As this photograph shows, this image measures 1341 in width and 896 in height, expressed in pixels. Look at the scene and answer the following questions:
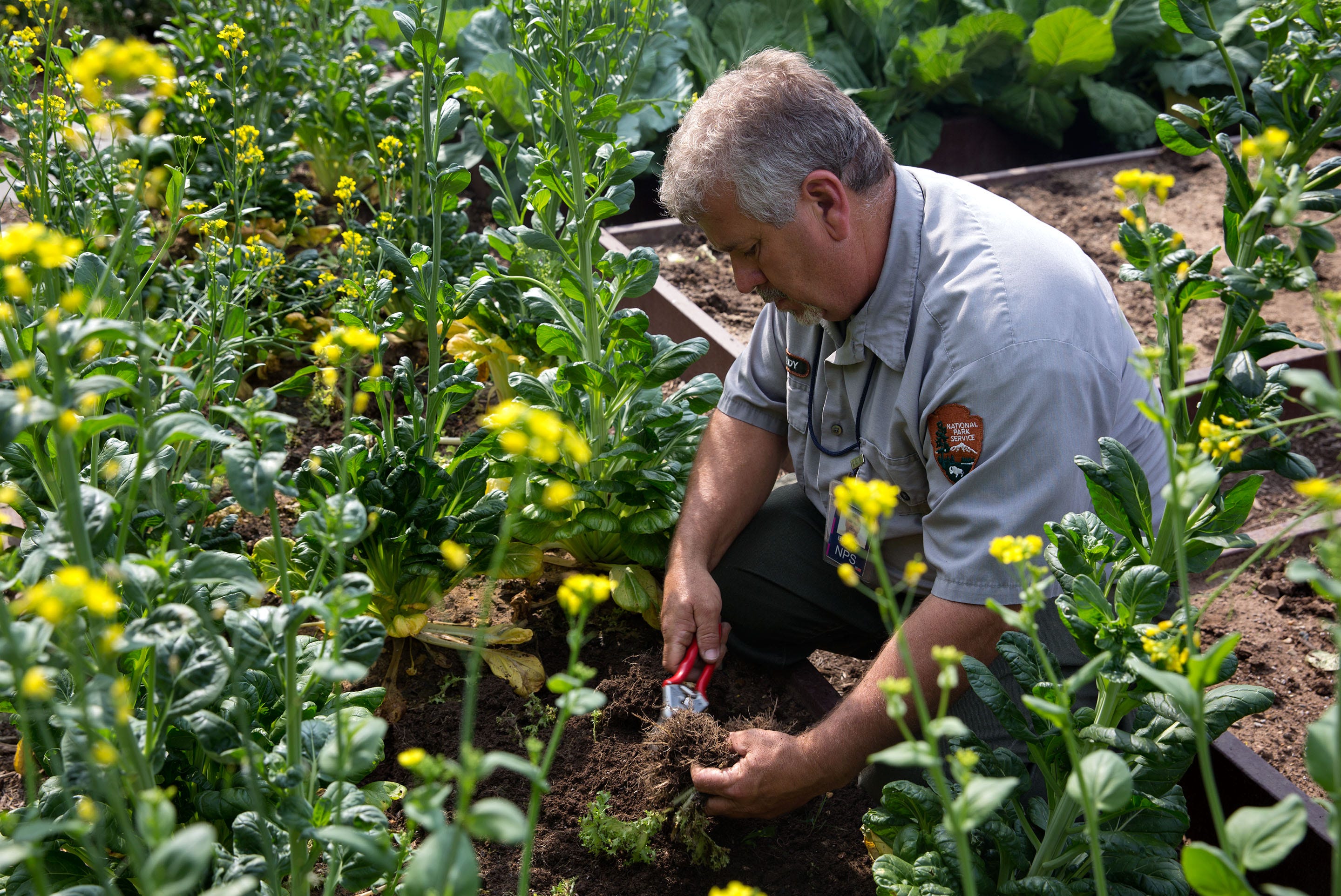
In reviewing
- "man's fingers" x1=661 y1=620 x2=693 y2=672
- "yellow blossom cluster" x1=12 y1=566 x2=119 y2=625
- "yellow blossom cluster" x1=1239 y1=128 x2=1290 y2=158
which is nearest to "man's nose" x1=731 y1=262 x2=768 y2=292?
"man's fingers" x1=661 y1=620 x2=693 y2=672

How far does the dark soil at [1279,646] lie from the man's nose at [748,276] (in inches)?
49.7

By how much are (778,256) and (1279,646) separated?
1.77m

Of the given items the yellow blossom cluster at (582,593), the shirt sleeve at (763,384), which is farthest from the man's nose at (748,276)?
the yellow blossom cluster at (582,593)

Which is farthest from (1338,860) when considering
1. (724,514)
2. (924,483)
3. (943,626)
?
(724,514)

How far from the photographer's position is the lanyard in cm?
234

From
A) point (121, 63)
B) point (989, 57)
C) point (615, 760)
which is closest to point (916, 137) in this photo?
point (989, 57)

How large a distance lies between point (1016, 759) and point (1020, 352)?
76 centimetres

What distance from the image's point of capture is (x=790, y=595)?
2.65 meters

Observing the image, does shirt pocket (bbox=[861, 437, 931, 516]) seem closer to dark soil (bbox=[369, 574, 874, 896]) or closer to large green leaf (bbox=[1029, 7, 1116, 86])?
dark soil (bbox=[369, 574, 874, 896])

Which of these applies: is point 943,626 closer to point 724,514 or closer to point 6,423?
point 724,514

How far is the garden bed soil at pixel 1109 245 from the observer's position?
412 cm

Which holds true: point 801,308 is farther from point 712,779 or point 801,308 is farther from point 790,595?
point 712,779

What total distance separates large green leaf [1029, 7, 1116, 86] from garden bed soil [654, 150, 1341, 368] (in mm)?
643

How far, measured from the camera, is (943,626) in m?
1.97
